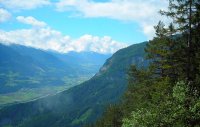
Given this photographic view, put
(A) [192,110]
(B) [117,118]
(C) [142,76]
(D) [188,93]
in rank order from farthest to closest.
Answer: (B) [117,118] → (C) [142,76] → (D) [188,93] → (A) [192,110]

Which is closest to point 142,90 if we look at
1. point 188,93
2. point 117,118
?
point 188,93

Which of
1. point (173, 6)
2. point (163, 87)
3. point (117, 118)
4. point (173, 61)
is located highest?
point (173, 6)

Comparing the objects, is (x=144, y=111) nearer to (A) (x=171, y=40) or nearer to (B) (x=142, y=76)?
(A) (x=171, y=40)

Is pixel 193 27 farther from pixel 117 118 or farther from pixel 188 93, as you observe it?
pixel 117 118

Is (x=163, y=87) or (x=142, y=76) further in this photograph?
(x=142, y=76)

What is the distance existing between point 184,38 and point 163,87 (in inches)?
222

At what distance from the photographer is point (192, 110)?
3172cm

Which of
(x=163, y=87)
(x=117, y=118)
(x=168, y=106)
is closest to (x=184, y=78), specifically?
(x=163, y=87)

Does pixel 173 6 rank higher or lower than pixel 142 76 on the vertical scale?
higher

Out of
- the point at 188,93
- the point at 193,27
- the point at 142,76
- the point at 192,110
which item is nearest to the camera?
the point at 192,110

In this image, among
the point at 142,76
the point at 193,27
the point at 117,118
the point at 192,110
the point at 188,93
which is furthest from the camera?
the point at 117,118

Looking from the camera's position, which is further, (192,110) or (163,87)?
(163,87)

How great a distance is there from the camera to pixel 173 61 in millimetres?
36500

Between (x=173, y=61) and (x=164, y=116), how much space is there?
244 inches
